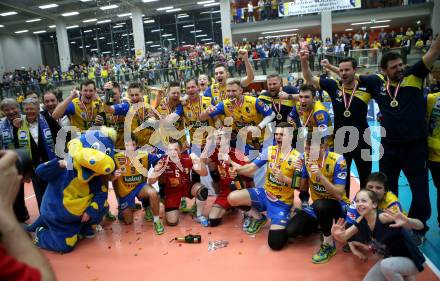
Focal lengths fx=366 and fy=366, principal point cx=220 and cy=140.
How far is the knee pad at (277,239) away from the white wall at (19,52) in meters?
30.9

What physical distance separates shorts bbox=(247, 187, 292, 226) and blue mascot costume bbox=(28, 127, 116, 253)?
5.83 feet

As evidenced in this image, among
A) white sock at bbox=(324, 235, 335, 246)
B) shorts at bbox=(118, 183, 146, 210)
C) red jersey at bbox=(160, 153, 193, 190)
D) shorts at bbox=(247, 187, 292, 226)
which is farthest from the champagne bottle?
white sock at bbox=(324, 235, 335, 246)

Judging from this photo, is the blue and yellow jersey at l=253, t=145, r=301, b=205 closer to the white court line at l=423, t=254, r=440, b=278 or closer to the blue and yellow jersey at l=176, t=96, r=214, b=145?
the white court line at l=423, t=254, r=440, b=278

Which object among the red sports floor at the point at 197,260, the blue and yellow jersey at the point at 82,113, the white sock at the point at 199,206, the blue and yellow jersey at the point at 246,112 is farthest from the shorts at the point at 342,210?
the blue and yellow jersey at the point at 82,113

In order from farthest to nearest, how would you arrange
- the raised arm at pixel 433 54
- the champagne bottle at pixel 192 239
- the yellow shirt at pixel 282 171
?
the champagne bottle at pixel 192 239 < the yellow shirt at pixel 282 171 < the raised arm at pixel 433 54

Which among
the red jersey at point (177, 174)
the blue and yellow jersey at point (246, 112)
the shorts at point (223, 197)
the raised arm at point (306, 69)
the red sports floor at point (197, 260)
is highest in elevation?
the raised arm at point (306, 69)

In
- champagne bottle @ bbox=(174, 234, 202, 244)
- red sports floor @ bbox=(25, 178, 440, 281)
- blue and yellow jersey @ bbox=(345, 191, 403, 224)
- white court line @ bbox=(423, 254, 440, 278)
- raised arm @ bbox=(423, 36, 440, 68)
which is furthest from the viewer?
champagne bottle @ bbox=(174, 234, 202, 244)

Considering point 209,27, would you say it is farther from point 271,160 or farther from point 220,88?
point 271,160

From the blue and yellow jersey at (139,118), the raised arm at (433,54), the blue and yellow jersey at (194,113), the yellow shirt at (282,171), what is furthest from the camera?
the blue and yellow jersey at (194,113)

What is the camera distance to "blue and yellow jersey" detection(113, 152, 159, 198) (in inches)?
195

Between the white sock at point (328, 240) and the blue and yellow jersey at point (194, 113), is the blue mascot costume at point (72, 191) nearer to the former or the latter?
the blue and yellow jersey at point (194, 113)

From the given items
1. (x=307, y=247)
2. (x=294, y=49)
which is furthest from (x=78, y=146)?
(x=294, y=49)

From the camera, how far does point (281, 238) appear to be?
4.02 metres

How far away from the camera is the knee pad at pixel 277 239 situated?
4.01 meters
